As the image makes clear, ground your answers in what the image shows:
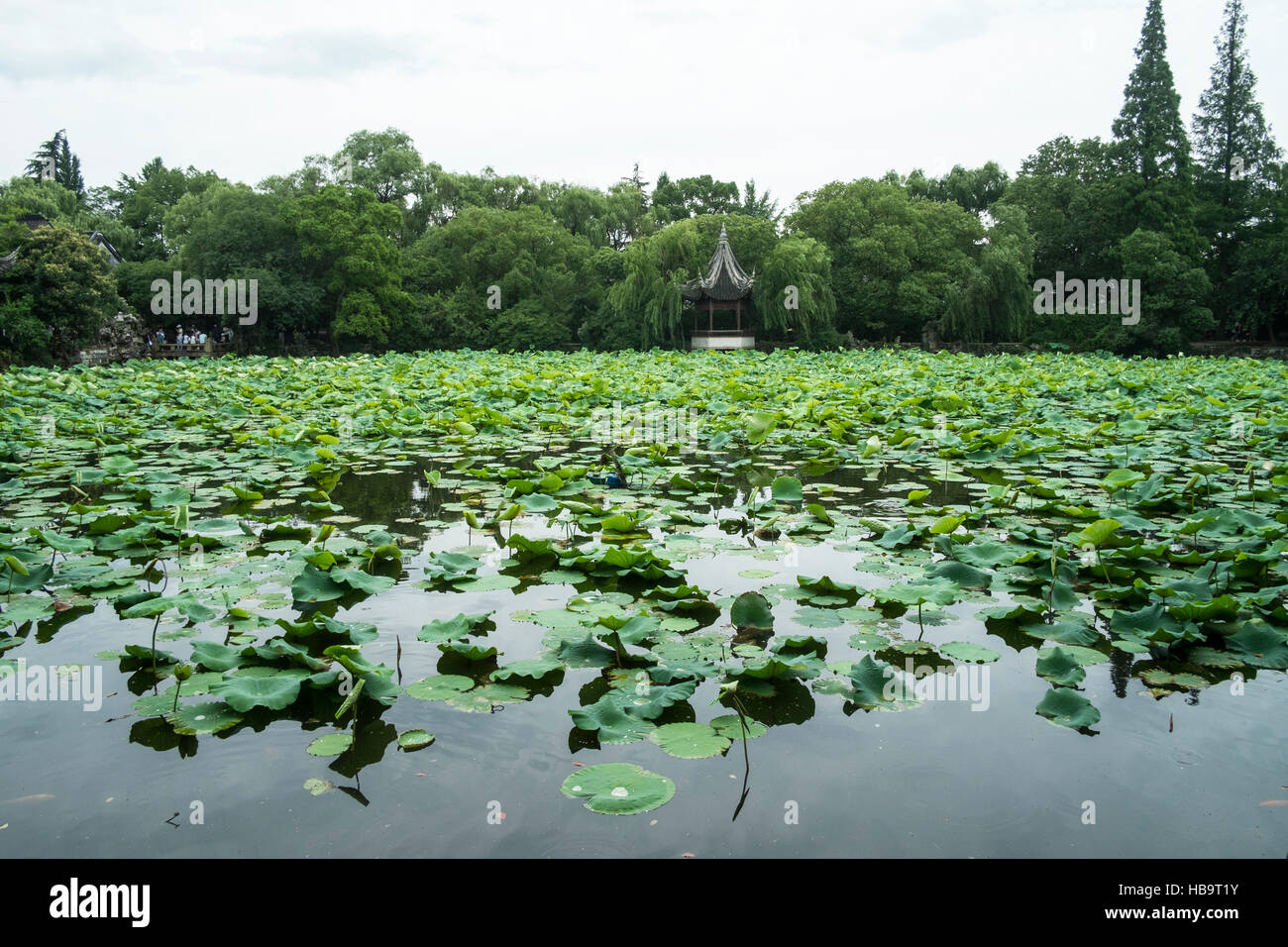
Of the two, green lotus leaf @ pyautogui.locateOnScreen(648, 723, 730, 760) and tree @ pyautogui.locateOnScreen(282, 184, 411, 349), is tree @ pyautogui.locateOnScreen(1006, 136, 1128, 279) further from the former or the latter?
green lotus leaf @ pyautogui.locateOnScreen(648, 723, 730, 760)

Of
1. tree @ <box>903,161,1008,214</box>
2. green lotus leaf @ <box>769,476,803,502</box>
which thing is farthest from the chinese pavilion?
green lotus leaf @ <box>769,476,803,502</box>

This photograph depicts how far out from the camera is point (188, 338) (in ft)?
73.7

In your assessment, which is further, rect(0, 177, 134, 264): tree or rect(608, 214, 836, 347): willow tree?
rect(0, 177, 134, 264): tree

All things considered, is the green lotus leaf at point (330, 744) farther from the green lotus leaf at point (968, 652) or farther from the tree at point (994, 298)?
the tree at point (994, 298)

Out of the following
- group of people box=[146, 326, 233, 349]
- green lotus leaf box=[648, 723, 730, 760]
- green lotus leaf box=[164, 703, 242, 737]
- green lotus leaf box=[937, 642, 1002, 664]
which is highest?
group of people box=[146, 326, 233, 349]

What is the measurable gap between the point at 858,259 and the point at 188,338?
17.6 meters

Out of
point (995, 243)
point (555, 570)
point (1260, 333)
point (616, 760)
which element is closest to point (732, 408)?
point (555, 570)

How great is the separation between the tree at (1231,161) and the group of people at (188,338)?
81.0 ft

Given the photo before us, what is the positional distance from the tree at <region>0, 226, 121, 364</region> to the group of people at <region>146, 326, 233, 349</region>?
5451mm

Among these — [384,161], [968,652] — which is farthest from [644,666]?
[384,161]

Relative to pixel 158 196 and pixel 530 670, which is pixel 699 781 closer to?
pixel 530 670

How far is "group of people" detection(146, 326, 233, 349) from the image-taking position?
2136 cm

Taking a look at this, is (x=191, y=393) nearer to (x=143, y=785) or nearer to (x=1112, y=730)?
(x=143, y=785)

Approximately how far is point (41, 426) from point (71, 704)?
212 inches
